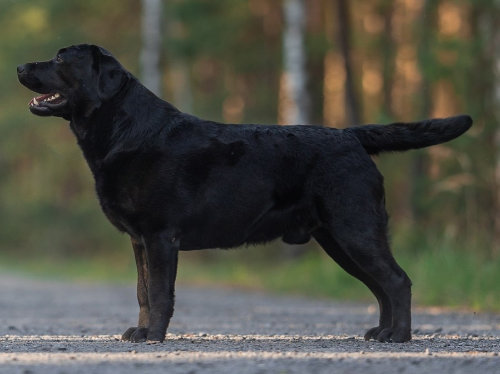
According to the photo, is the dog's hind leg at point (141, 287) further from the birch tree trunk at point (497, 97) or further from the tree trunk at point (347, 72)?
the tree trunk at point (347, 72)

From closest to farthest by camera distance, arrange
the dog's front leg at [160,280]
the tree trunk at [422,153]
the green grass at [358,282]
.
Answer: the dog's front leg at [160,280], the green grass at [358,282], the tree trunk at [422,153]

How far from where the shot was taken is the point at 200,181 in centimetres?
654

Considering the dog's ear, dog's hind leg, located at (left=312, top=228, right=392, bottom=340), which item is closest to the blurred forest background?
dog's hind leg, located at (left=312, top=228, right=392, bottom=340)

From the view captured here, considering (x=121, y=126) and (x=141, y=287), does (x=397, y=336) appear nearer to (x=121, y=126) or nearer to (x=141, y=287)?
(x=141, y=287)

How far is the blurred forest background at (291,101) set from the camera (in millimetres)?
14969

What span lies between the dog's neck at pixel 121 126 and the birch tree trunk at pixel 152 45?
2113 centimetres

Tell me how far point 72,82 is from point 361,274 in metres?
2.31

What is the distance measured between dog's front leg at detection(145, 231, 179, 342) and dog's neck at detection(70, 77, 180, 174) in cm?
62

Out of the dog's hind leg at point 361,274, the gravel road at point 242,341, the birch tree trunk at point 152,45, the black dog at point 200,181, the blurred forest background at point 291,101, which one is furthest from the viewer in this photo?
→ the birch tree trunk at point 152,45

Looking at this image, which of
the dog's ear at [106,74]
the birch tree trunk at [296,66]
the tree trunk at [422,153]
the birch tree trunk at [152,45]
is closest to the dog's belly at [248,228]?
the dog's ear at [106,74]

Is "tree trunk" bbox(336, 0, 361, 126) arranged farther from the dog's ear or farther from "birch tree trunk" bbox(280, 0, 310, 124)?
the dog's ear

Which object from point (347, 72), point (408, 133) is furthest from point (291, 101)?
point (408, 133)

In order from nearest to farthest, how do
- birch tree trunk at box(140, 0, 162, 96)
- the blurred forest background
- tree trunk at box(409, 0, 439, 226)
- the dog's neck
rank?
1. the dog's neck
2. the blurred forest background
3. tree trunk at box(409, 0, 439, 226)
4. birch tree trunk at box(140, 0, 162, 96)

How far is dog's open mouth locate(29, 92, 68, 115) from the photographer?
258 inches
